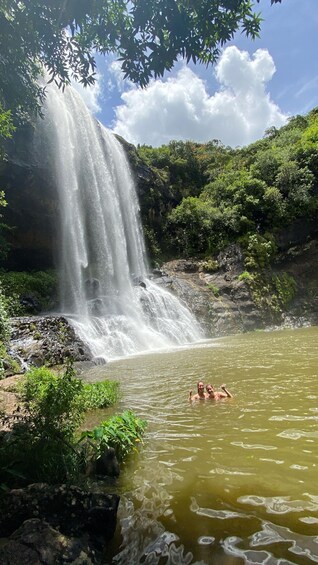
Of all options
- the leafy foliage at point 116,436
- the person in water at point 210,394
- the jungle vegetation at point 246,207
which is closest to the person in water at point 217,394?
the person in water at point 210,394

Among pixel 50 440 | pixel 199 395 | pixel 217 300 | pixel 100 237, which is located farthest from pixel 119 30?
pixel 100 237

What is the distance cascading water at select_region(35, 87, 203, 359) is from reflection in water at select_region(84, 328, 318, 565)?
12.1 m

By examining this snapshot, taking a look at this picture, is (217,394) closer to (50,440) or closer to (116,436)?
(116,436)

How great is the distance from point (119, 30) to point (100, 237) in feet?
73.3

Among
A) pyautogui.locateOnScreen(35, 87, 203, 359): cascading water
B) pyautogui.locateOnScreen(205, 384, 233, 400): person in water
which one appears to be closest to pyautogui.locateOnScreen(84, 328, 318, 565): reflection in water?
pyautogui.locateOnScreen(205, 384, 233, 400): person in water

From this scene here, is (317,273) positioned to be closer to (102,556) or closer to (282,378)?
(282,378)

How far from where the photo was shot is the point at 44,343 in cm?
1282

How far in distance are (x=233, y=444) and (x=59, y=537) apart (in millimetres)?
2355

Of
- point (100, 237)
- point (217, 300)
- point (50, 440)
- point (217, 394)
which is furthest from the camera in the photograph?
point (100, 237)

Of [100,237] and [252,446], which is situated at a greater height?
[100,237]

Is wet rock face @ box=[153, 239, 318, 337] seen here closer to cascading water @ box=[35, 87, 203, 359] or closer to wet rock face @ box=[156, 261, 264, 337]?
wet rock face @ box=[156, 261, 264, 337]

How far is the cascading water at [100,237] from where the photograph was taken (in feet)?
A: 66.2

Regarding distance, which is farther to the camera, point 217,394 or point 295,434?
point 217,394

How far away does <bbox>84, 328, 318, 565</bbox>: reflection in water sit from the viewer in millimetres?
2574
